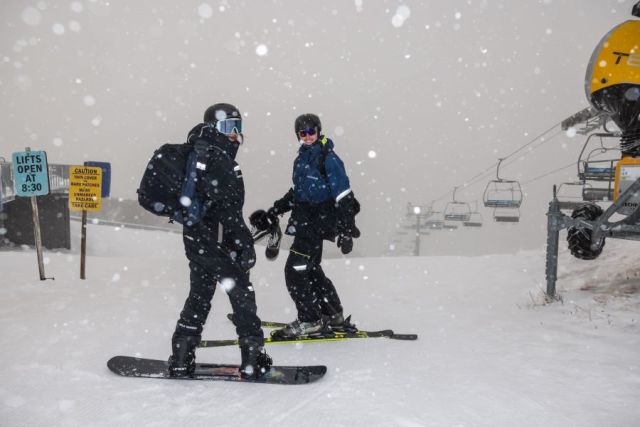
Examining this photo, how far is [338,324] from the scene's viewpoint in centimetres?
459

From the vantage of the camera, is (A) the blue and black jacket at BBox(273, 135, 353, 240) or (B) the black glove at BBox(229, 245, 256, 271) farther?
(A) the blue and black jacket at BBox(273, 135, 353, 240)

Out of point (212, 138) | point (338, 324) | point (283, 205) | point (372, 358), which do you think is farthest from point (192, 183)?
point (338, 324)

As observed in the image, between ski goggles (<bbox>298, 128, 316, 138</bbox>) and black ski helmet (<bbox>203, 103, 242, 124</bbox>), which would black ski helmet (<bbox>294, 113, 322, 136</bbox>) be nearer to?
ski goggles (<bbox>298, 128, 316, 138</bbox>)

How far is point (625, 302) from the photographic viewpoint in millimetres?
5488

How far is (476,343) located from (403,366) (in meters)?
1.17

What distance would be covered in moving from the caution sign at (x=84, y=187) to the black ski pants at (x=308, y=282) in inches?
213

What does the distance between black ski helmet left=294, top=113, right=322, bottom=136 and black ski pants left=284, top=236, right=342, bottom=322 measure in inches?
46.0

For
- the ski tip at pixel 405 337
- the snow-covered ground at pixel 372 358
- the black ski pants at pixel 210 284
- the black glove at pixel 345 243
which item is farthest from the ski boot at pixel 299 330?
the black ski pants at pixel 210 284

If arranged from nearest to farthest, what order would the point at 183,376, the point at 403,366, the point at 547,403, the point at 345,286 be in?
1. the point at 547,403
2. the point at 183,376
3. the point at 403,366
4. the point at 345,286

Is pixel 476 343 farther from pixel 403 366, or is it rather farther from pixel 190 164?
pixel 190 164

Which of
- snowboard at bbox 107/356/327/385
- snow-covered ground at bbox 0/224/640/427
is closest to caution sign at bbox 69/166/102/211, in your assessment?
snow-covered ground at bbox 0/224/640/427

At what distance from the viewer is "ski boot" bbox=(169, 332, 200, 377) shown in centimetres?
323

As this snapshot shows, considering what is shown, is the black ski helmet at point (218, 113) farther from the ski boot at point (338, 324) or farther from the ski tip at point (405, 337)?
the ski tip at point (405, 337)

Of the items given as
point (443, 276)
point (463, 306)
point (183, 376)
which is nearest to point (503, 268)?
point (443, 276)
